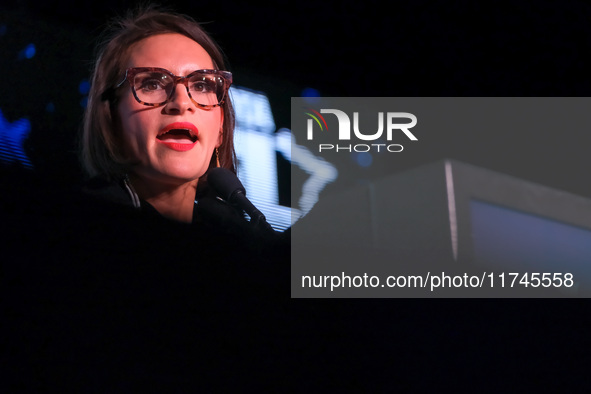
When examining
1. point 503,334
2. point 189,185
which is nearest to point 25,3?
point 189,185

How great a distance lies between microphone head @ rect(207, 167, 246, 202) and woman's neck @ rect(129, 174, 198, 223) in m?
0.20

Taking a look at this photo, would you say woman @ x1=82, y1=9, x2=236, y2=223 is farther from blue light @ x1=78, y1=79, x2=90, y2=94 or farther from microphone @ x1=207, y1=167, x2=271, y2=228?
blue light @ x1=78, y1=79, x2=90, y2=94

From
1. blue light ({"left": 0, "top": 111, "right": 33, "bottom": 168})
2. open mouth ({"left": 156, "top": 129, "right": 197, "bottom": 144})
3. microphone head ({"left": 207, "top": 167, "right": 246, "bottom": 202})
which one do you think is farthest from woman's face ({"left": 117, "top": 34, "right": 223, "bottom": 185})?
blue light ({"left": 0, "top": 111, "right": 33, "bottom": 168})

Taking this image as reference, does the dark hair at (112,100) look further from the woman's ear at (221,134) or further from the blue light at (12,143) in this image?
the blue light at (12,143)

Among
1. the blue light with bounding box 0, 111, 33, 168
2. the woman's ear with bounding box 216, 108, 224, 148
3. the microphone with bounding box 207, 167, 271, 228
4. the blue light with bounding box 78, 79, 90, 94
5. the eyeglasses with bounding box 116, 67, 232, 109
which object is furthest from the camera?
the blue light with bounding box 78, 79, 90, 94

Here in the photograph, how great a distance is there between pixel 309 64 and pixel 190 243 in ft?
4.66

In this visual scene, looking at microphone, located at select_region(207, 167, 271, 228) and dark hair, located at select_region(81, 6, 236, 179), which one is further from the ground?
dark hair, located at select_region(81, 6, 236, 179)

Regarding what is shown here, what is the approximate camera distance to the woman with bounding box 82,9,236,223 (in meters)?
1.60

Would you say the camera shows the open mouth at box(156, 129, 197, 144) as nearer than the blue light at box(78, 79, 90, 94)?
Yes

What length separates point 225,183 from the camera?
1433 millimetres

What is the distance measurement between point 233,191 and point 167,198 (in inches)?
11.6

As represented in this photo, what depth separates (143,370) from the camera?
3.98 ft

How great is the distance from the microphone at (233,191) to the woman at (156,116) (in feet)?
0.61

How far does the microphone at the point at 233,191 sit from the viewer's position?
1.35 metres
